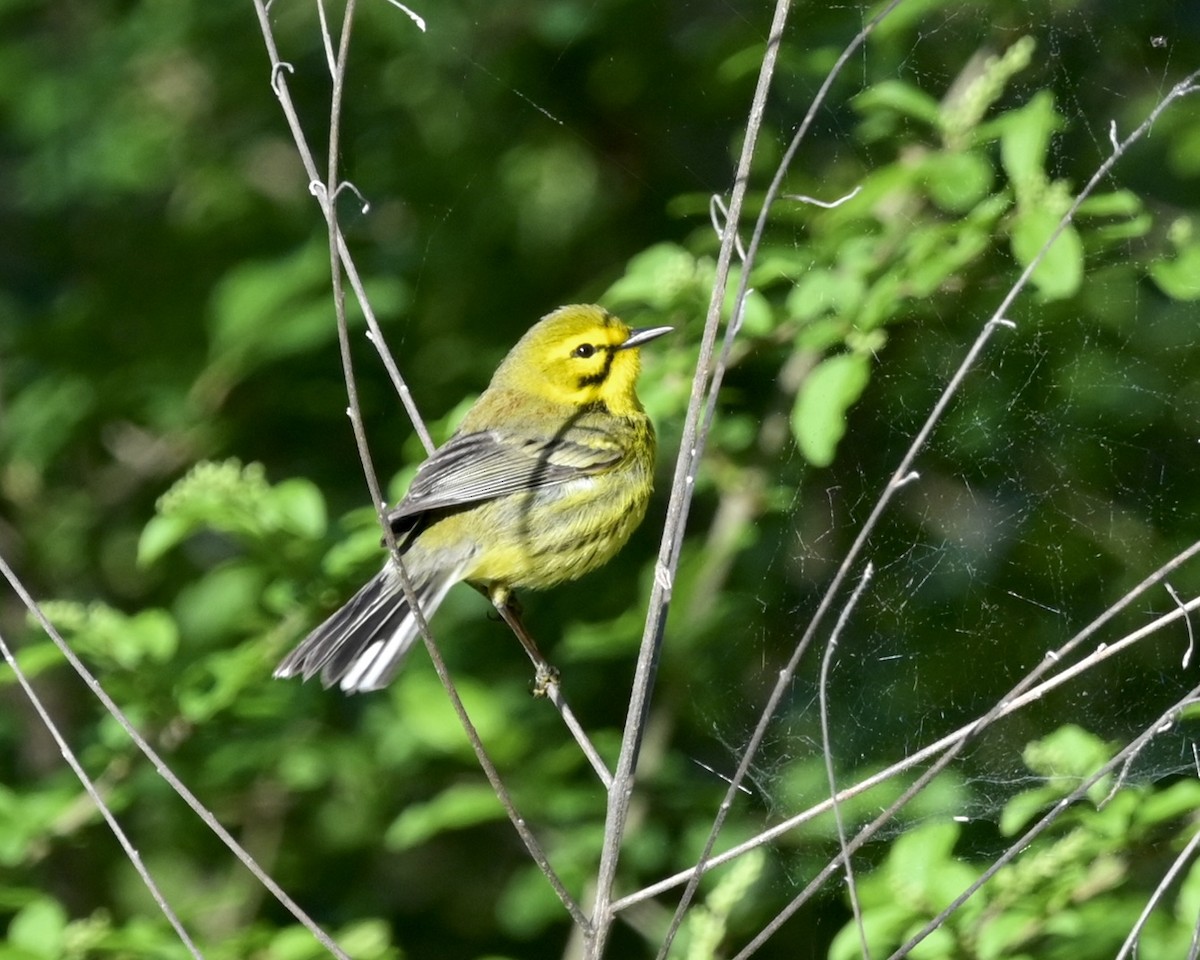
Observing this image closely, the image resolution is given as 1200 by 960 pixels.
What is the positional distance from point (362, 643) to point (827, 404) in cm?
127

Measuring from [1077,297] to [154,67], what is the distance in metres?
4.07

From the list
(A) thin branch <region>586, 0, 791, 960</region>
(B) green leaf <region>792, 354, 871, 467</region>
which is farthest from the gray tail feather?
(A) thin branch <region>586, 0, 791, 960</region>

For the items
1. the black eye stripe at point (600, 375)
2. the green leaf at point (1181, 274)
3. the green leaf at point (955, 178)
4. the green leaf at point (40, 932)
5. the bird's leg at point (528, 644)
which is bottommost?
the green leaf at point (40, 932)

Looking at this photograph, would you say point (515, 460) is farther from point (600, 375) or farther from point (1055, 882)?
point (1055, 882)

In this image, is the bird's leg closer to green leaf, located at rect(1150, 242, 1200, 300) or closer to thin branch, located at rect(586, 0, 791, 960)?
thin branch, located at rect(586, 0, 791, 960)

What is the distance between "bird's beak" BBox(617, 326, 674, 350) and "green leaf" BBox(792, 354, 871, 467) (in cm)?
61

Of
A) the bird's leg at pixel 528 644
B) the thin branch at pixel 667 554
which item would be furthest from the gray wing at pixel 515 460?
the thin branch at pixel 667 554

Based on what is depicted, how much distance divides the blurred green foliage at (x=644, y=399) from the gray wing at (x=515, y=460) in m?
0.18

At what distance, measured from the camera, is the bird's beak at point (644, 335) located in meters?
3.82

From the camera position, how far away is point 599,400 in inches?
173

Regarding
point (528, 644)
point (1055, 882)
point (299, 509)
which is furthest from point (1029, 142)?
point (299, 509)

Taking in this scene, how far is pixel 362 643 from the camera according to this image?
3584 mm

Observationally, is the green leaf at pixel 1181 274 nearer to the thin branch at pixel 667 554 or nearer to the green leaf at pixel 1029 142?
the green leaf at pixel 1029 142

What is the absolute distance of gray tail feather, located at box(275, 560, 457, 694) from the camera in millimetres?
3545
